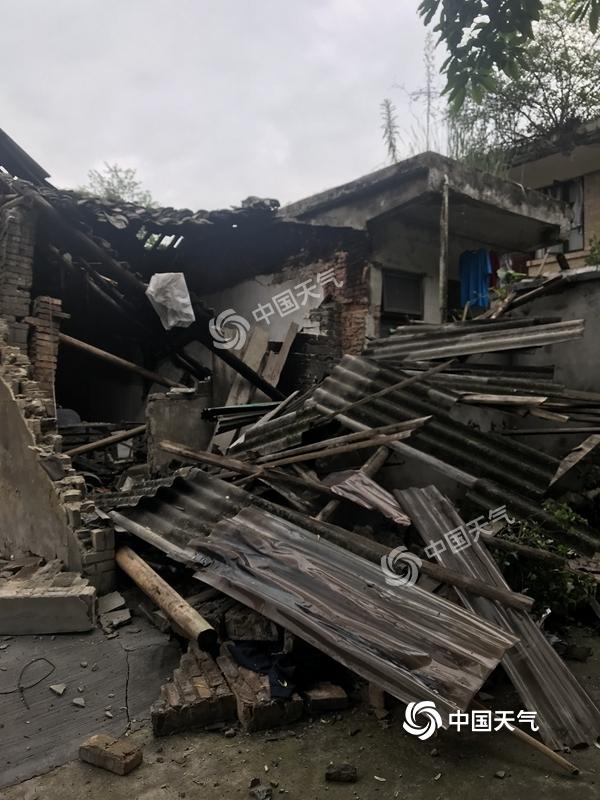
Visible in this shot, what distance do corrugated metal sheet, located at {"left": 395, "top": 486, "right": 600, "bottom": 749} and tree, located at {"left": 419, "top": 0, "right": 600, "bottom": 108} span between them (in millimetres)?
2788

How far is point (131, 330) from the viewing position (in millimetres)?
11156

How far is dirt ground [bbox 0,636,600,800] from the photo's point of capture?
269 centimetres

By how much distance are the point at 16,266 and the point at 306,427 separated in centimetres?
506

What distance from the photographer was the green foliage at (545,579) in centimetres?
392

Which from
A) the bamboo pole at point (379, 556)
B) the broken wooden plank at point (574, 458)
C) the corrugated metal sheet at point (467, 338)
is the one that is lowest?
the bamboo pole at point (379, 556)

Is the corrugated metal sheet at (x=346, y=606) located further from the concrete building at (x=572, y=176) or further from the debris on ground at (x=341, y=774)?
the concrete building at (x=572, y=176)

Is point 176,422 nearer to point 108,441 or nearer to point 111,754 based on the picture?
point 108,441

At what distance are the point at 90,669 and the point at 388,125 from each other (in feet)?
32.8

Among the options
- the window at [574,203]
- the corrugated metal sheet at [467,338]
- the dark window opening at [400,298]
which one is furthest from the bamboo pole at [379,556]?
the window at [574,203]

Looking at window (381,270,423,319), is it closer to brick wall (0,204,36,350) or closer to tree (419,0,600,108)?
brick wall (0,204,36,350)

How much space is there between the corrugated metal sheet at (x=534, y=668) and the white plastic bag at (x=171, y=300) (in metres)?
6.06

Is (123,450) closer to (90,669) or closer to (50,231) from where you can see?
(50,231)

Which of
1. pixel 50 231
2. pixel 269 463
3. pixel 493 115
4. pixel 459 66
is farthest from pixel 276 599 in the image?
pixel 493 115

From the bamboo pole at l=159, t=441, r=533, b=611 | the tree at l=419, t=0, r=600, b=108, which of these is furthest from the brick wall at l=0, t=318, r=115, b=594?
the tree at l=419, t=0, r=600, b=108
